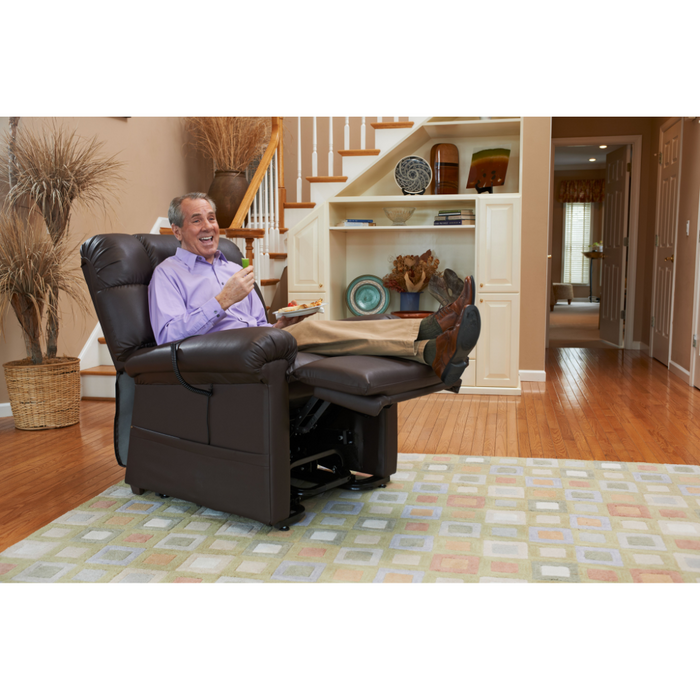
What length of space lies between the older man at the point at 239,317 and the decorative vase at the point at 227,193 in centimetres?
272

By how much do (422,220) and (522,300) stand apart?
998 millimetres

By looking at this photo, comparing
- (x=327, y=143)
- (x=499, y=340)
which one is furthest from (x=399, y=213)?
(x=327, y=143)

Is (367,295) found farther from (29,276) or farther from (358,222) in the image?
(29,276)

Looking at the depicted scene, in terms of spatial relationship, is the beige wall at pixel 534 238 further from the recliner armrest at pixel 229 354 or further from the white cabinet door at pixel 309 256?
the recliner armrest at pixel 229 354

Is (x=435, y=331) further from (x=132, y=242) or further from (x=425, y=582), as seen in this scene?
(x=132, y=242)

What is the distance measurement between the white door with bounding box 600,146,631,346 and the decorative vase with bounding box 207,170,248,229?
410 cm

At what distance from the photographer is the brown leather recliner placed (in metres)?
2.11

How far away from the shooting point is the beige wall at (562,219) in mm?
13648

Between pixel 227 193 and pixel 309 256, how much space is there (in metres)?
0.98

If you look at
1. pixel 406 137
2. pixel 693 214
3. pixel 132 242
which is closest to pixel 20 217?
pixel 132 242

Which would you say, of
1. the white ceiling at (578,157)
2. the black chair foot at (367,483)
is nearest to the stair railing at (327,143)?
the black chair foot at (367,483)

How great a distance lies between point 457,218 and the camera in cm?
480

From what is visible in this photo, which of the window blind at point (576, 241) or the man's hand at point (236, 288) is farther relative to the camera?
the window blind at point (576, 241)

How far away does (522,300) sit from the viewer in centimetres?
504
